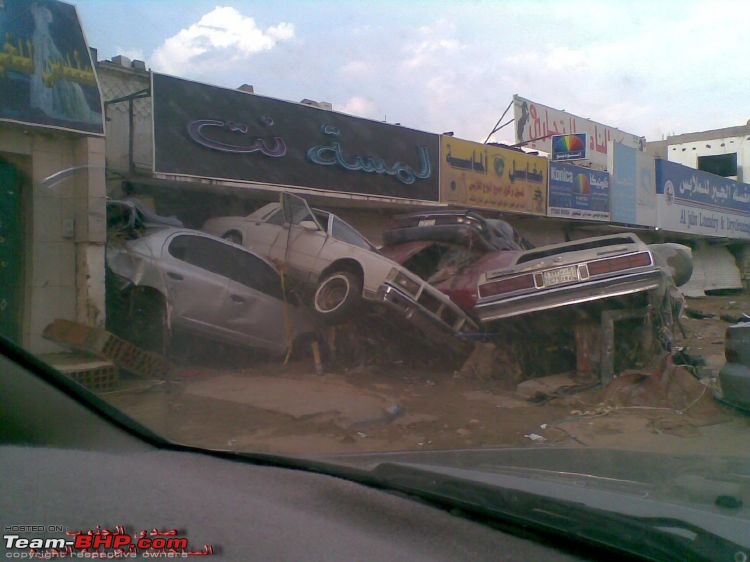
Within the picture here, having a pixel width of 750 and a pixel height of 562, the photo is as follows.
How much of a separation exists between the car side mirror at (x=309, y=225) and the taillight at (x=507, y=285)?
2399 mm

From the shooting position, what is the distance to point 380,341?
31.8 ft

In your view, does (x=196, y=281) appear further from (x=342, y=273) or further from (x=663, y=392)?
(x=663, y=392)

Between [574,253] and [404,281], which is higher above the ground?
[574,253]

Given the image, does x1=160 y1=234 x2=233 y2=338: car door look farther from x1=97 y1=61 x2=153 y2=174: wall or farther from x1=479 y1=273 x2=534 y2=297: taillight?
x1=479 y1=273 x2=534 y2=297: taillight

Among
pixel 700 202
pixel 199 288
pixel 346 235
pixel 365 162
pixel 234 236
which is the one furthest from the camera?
pixel 700 202

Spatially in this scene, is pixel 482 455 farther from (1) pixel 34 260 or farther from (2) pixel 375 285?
(1) pixel 34 260

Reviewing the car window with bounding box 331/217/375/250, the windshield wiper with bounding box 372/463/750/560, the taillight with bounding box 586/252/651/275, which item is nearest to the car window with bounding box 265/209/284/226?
the car window with bounding box 331/217/375/250

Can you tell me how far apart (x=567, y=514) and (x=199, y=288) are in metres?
6.92

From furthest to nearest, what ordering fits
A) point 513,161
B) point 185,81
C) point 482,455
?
point 513,161
point 185,81
point 482,455

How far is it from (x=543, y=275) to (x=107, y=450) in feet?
21.9

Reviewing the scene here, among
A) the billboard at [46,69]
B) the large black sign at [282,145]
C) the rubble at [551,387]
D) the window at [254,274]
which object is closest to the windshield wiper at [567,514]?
the rubble at [551,387]

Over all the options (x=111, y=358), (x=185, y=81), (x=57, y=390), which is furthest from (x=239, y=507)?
(x=185, y=81)

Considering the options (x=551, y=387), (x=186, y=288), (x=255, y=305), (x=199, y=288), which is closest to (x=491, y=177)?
(x=551, y=387)

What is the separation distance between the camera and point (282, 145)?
1263 cm
